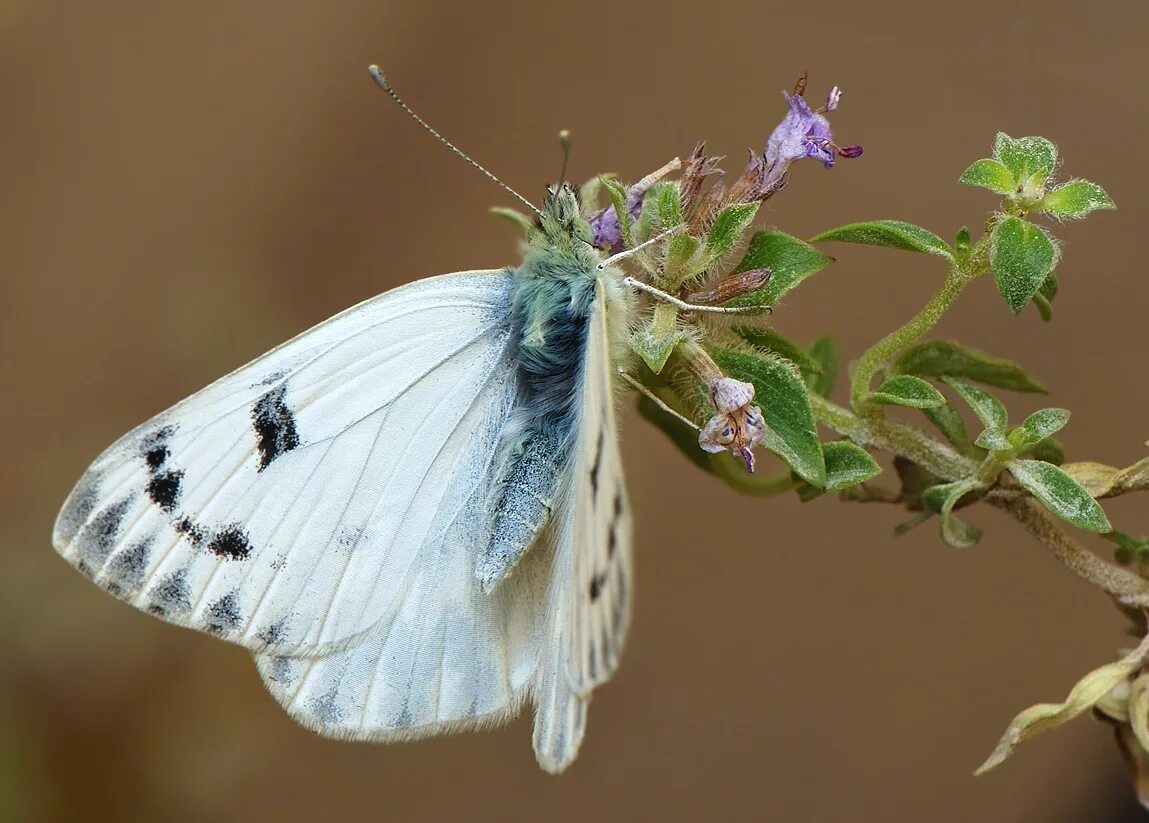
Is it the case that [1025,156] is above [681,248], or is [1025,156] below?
above

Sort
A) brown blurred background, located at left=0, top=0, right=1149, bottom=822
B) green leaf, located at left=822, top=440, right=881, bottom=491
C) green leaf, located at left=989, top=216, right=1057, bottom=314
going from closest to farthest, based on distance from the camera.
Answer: green leaf, located at left=989, top=216, right=1057, bottom=314 < green leaf, located at left=822, top=440, right=881, bottom=491 < brown blurred background, located at left=0, top=0, right=1149, bottom=822

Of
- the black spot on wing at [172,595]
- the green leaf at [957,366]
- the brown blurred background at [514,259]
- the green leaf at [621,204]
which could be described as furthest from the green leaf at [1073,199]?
the brown blurred background at [514,259]

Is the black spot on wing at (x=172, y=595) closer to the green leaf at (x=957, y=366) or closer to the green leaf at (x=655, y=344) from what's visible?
the green leaf at (x=655, y=344)

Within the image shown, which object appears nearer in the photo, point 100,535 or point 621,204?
point 621,204

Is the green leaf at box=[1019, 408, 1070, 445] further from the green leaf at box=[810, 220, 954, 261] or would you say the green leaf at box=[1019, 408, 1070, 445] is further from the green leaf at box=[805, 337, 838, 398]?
the green leaf at box=[805, 337, 838, 398]

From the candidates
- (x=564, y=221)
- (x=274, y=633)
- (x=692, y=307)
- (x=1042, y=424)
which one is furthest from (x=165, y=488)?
(x=1042, y=424)

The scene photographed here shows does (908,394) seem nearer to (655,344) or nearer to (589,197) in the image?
(655,344)

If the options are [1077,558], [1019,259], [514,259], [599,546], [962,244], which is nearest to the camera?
[599,546]

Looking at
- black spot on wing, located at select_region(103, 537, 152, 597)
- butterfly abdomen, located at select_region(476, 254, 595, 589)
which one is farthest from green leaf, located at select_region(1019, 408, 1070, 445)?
black spot on wing, located at select_region(103, 537, 152, 597)
